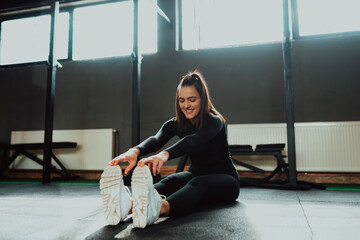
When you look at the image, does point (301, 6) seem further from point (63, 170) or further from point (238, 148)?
point (63, 170)

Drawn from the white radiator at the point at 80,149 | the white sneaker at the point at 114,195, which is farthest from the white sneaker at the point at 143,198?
the white radiator at the point at 80,149

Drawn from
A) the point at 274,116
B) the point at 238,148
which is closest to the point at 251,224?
the point at 238,148

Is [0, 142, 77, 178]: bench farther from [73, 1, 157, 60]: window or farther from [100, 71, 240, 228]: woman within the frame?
[100, 71, 240, 228]: woman

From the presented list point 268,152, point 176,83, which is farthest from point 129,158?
point 176,83

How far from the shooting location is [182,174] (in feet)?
5.86

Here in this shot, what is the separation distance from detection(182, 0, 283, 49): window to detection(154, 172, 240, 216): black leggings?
2608 mm

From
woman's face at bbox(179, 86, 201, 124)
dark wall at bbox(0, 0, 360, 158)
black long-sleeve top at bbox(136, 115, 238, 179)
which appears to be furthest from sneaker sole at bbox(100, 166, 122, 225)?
dark wall at bbox(0, 0, 360, 158)

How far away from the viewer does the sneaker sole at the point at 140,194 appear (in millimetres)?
1202

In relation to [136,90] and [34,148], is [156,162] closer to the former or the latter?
[136,90]

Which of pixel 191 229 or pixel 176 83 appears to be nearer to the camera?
pixel 191 229

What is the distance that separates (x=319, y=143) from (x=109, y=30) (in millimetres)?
3236

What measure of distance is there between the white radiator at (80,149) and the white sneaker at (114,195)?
8.82ft

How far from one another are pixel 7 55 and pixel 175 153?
4.60 m

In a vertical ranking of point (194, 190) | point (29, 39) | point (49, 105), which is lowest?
point (194, 190)
